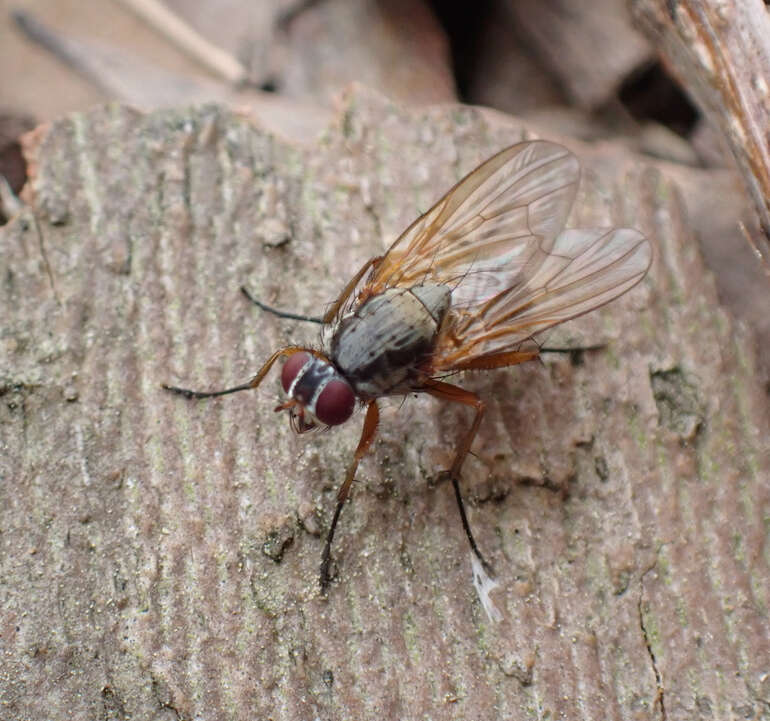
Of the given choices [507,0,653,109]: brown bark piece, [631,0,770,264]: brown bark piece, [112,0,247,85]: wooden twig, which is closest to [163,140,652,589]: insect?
[631,0,770,264]: brown bark piece

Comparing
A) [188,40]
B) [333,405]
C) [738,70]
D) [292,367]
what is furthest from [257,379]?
[188,40]

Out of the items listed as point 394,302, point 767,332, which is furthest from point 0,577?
point 767,332

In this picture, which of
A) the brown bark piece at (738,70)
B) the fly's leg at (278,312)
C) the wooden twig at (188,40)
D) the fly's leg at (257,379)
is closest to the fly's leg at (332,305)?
the fly's leg at (278,312)

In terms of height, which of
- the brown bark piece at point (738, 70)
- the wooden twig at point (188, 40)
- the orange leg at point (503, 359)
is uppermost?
the brown bark piece at point (738, 70)

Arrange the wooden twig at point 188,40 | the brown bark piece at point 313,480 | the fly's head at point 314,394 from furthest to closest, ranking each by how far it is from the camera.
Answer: the wooden twig at point 188,40 → the fly's head at point 314,394 → the brown bark piece at point 313,480

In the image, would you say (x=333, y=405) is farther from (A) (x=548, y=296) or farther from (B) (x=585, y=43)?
(B) (x=585, y=43)

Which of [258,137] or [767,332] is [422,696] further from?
[258,137]

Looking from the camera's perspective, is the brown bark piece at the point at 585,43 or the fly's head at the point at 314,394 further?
the brown bark piece at the point at 585,43

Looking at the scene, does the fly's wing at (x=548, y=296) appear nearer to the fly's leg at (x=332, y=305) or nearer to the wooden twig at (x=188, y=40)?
the fly's leg at (x=332, y=305)
